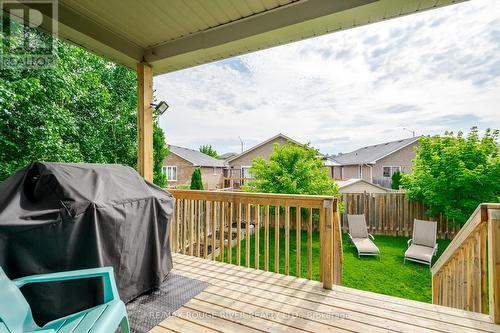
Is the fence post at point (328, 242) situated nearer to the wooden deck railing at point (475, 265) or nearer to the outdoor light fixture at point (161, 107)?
the wooden deck railing at point (475, 265)

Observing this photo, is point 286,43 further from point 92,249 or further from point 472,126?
point 472,126

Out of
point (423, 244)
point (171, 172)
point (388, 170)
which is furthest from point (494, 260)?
point (171, 172)

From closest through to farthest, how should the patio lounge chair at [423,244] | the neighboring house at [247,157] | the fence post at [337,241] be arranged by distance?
the fence post at [337,241] → the patio lounge chair at [423,244] → the neighboring house at [247,157]

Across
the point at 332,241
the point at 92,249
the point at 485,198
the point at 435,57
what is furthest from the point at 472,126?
the point at 92,249

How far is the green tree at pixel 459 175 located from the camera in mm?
6355

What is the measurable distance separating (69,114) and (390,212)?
1100 centimetres

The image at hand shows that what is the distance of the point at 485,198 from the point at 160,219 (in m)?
8.45

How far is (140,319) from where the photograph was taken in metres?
1.87

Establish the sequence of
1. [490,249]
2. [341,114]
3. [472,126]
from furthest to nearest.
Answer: [341,114] < [472,126] < [490,249]

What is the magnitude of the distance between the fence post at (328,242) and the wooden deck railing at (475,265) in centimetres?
122

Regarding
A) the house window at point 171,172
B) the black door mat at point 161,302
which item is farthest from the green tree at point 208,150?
the black door mat at point 161,302

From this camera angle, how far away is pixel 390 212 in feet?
25.9
